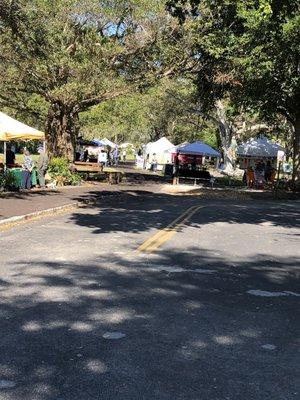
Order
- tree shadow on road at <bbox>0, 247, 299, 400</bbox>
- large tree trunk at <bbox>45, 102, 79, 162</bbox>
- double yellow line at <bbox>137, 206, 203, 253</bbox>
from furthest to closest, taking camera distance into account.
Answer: large tree trunk at <bbox>45, 102, 79, 162</bbox>
double yellow line at <bbox>137, 206, 203, 253</bbox>
tree shadow on road at <bbox>0, 247, 299, 400</bbox>

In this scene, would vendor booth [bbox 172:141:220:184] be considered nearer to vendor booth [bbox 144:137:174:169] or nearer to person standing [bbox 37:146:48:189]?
vendor booth [bbox 144:137:174:169]

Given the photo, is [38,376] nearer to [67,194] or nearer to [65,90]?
[67,194]

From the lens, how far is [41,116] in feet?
118

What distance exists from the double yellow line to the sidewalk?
3.98 meters

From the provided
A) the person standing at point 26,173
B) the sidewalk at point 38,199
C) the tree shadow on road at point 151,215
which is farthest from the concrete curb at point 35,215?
the person standing at point 26,173

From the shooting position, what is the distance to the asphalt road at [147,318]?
431 cm

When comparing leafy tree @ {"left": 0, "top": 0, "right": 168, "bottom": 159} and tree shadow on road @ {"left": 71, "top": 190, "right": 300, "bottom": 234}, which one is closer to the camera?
tree shadow on road @ {"left": 71, "top": 190, "right": 300, "bottom": 234}

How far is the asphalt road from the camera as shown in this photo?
431 cm

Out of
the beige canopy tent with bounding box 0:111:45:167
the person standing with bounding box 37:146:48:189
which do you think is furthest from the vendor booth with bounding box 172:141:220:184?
the beige canopy tent with bounding box 0:111:45:167

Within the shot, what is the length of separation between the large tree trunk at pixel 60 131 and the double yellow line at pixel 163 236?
13.8 m

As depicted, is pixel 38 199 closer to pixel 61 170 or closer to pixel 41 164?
pixel 41 164

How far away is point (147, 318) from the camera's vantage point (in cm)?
599

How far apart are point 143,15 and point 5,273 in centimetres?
2070

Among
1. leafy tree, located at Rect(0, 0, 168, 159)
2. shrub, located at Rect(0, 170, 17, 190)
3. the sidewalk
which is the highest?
leafy tree, located at Rect(0, 0, 168, 159)
